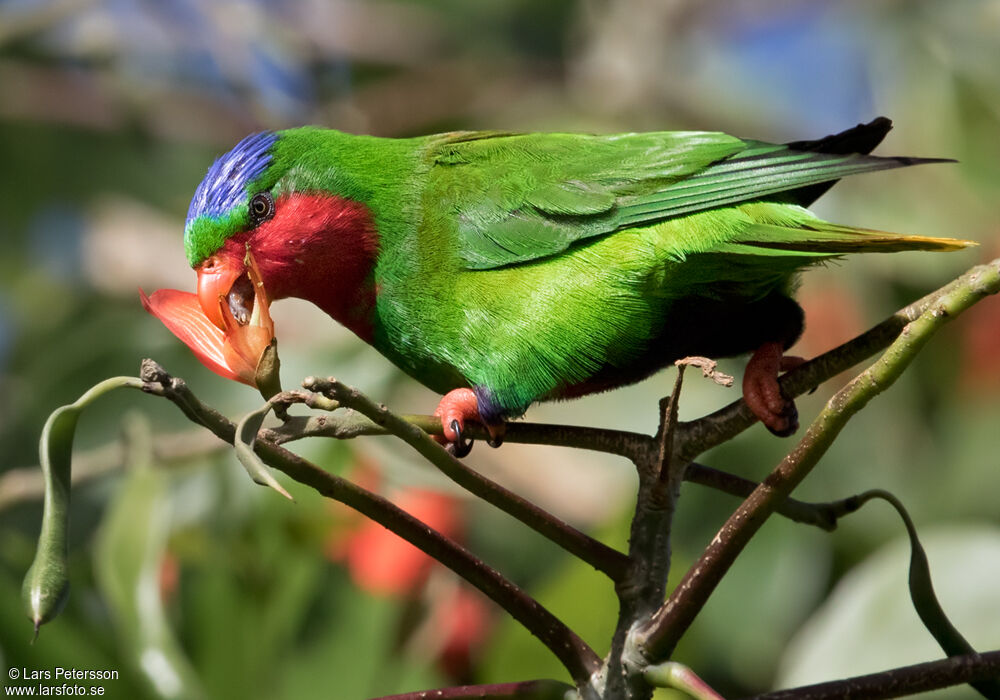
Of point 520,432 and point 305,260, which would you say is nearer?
point 520,432

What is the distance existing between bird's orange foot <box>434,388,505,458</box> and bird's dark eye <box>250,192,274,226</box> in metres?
0.57

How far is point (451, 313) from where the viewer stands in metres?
2.41

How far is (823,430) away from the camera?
4.22ft

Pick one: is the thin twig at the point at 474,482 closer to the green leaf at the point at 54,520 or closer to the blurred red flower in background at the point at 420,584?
the green leaf at the point at 54,520

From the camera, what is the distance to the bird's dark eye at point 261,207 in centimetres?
251

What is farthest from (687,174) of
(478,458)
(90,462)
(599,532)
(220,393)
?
(478,458)

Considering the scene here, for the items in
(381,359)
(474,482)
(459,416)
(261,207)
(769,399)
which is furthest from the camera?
(381,359)

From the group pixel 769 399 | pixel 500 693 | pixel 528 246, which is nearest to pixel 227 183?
pixel 528 246

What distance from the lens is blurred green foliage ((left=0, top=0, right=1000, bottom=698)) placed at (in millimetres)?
2508

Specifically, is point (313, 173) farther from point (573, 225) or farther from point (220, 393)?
point (220, 393)

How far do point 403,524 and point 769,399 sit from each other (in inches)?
34.8

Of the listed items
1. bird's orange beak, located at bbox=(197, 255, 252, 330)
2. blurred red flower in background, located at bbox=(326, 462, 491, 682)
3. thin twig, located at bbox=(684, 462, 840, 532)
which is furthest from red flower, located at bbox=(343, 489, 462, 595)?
thin twig, located at bbox=(684, 462, 840, 532)

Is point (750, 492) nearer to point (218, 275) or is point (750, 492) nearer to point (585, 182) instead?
point (585, 182)

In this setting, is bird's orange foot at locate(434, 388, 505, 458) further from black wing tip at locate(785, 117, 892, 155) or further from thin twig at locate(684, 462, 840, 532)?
black wing tip at locate(785, 117, 892, 155)
